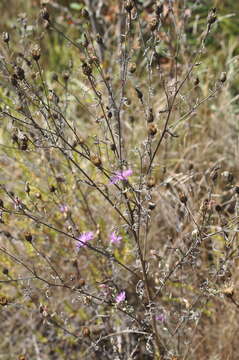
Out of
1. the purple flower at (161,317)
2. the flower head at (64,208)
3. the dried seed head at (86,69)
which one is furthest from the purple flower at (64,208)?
the dried seed head at (86,69)

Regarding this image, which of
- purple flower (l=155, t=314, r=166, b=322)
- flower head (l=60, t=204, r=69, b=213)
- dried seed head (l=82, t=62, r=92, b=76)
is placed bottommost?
purple flower (l=155, t=314, r=166, b=322)

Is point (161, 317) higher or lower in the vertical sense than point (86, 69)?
lower

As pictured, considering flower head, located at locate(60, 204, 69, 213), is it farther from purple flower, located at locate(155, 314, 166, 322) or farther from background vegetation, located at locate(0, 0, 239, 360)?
purple flower, located at locate(155, 314, 166, 322)

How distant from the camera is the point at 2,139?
267 cm

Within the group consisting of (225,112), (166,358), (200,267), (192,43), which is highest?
(192,43)

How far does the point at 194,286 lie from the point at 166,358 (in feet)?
1.21

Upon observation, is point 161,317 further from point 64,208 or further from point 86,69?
point 86,69

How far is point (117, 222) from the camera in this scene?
218 cm

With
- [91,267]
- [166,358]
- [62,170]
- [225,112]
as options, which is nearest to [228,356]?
[166,358]

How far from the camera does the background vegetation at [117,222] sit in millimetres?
1353

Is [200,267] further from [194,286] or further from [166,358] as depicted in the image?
[166,358]

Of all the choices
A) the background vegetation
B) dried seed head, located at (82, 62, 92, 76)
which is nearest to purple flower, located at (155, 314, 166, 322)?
the background vegetation

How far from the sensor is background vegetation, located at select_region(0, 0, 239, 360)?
135 cm

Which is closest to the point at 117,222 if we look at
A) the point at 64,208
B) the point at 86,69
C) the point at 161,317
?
the point at 64,208
